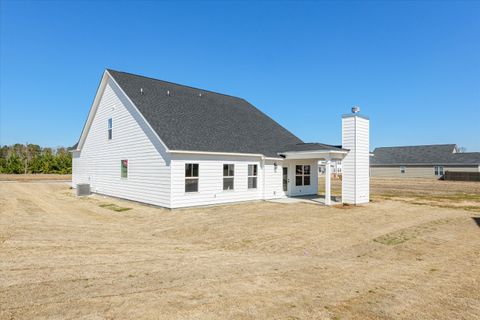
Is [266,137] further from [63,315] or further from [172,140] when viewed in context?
→ [63,315]

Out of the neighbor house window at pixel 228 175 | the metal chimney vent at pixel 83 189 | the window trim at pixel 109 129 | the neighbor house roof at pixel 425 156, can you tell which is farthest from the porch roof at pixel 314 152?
the neighbor house roof at pixel 425 156

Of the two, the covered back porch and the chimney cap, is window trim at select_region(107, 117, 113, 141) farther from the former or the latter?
the chimney cap

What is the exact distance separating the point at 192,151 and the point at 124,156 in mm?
5606

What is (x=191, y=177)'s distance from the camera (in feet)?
52.3

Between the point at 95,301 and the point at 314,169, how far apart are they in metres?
19.9

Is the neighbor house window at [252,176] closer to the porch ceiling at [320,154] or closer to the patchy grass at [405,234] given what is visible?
the porch ceiling at [320,154]

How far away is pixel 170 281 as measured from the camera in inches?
232

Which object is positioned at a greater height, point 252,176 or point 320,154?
point 320,154

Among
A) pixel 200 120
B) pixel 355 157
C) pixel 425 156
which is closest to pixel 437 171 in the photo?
pixel 425 156

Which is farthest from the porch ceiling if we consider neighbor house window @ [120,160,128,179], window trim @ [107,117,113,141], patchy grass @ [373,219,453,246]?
window trim @ [107,117,113,141]

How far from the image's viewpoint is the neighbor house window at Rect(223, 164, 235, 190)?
17594mm

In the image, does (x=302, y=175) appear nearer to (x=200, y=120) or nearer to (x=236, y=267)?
(x=200, y=120)

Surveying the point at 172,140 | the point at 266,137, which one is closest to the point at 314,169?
the point at 266,137

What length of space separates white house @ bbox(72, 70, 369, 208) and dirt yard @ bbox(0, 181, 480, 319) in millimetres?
2982
